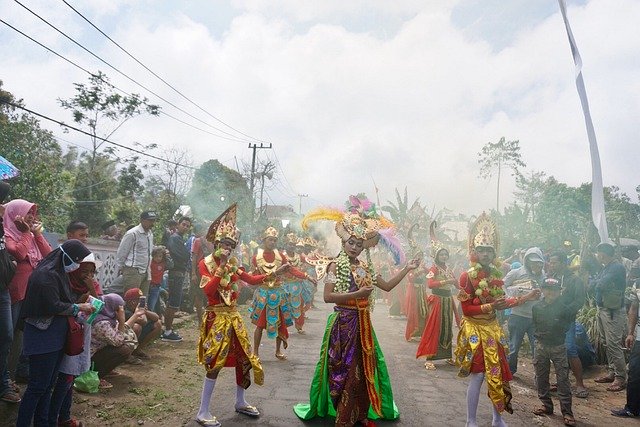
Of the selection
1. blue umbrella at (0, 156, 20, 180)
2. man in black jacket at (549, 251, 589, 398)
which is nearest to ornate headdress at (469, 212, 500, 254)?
man in black jacket at (549, 251, 589, 398)

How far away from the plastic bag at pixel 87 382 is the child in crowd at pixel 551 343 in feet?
17.9

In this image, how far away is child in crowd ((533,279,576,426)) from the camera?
579cm

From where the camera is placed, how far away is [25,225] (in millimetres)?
4988

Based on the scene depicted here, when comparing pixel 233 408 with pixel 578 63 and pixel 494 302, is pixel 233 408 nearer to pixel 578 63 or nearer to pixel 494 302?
pixel 494 302

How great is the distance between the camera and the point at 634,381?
618 cm

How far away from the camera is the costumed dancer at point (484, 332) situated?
4.96m

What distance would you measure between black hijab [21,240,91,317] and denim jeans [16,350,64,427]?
39 centimetres

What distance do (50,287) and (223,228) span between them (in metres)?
1.97

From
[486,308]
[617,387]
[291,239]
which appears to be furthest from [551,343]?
[291,239]

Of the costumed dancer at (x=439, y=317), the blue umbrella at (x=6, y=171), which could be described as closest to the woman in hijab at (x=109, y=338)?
the blue umbrella at (x=6, y=171)

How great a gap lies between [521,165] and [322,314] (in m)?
45.2

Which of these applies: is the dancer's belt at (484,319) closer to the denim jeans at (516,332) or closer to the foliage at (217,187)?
the denim jeans at (516,332)

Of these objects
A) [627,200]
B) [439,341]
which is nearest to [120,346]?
[439,341]

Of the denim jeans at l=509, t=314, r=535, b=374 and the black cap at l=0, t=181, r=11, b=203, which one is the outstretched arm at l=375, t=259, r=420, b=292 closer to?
the denim jeans at l=509, t=314, r=535, b=374
